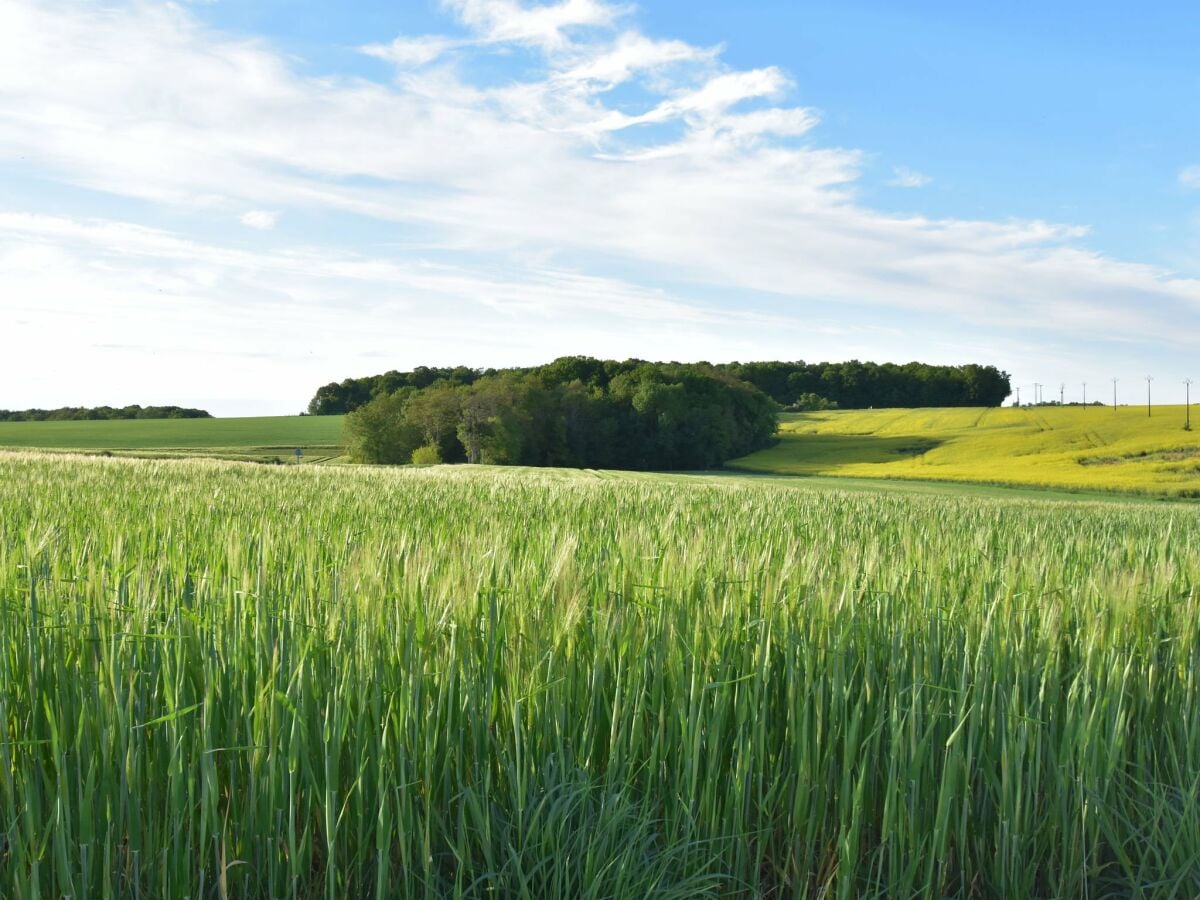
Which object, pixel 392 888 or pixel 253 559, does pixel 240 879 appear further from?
pixel 253 559

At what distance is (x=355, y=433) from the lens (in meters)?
67.3

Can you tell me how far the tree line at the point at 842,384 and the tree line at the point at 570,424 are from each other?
31.8 meters

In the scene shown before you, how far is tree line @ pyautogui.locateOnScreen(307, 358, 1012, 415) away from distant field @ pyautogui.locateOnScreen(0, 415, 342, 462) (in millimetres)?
Result: 15366

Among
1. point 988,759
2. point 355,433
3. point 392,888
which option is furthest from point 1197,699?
point 355,433

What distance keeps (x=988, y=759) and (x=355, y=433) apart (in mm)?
67848

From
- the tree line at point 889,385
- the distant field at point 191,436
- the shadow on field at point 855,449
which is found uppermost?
the tree line at point 889,385

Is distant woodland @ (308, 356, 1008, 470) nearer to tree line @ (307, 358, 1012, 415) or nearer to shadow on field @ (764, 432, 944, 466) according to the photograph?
shadow on field @ (764, 432, 944, 466)

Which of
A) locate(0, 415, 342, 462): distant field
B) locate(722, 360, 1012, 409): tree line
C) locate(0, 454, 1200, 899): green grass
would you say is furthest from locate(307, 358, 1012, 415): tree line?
locate(0, 454, 1200, 899): green grass

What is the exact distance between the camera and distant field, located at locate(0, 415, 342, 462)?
68.5 meters

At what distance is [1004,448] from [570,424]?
101 ft

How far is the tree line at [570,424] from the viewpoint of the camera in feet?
212

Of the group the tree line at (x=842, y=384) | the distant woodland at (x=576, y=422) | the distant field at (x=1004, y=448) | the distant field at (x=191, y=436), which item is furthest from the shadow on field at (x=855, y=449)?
the distant field at (x=191, y=436)

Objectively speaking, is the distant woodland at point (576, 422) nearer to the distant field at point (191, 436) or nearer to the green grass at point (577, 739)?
the distant field at point (191, 436)

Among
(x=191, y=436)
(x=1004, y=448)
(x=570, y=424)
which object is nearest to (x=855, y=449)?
(x=1004, y=448)
